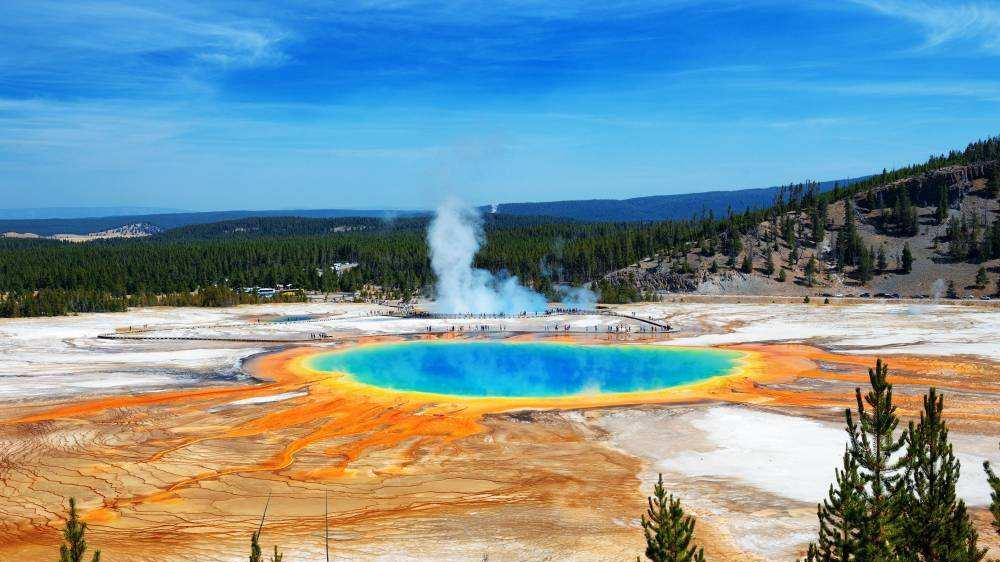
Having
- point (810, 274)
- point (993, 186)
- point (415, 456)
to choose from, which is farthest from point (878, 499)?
point (993, 186)

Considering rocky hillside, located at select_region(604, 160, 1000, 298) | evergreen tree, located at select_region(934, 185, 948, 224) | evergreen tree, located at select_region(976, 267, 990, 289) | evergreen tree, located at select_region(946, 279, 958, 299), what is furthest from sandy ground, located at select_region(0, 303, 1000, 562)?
evergreen tree, located at select_region(934, 185, 948, 224)

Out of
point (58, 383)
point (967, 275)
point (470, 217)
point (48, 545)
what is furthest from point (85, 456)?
point (967, 275)

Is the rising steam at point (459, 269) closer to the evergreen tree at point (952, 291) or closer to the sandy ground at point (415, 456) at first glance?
the sandy ground at point (415, 456)

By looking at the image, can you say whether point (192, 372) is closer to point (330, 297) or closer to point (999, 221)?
point (330, 297)

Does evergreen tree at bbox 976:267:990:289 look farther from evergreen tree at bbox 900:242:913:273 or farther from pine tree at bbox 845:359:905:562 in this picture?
pine tree at bbox 845:359:905:562

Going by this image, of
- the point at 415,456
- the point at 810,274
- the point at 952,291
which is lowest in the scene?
the point at 415,456

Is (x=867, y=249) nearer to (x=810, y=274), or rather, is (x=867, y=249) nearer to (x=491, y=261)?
(x=810, y=274)

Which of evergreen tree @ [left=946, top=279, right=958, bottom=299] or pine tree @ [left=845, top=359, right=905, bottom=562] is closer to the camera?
pine tree @ [left=845, top=359, right=905, bottom=562]
